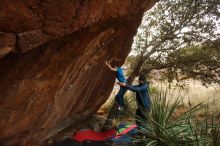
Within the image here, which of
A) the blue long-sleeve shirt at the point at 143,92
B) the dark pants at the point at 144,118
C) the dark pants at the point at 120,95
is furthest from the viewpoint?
the dark pants at the point at 120,95

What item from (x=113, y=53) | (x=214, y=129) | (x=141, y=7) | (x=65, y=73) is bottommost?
(x=214, y=129)

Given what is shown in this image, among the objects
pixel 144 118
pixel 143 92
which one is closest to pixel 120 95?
pixel 143 92

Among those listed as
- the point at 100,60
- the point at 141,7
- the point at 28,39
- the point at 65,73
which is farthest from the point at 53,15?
the point at 100,60

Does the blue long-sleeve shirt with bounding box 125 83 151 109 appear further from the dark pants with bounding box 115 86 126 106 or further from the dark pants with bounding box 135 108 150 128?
the dark pants with bounding box 115 86 126 106

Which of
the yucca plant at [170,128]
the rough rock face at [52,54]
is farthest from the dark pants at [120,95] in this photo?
the yucca plant at [170,128]

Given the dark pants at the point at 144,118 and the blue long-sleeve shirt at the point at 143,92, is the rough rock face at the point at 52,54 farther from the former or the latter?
the dark pants at the point at 144,118

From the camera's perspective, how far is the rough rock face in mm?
6371

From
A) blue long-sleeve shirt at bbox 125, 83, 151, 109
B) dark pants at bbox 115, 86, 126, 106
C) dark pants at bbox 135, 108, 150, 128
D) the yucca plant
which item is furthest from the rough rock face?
the yucca plant

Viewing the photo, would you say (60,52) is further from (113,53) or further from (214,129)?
(214,129)

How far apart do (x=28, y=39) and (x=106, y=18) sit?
2062 millimetres

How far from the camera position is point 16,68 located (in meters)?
7.47

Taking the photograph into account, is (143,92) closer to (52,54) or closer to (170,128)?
(170,128)

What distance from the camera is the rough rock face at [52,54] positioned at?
6371 mm

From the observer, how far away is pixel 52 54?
790cm
